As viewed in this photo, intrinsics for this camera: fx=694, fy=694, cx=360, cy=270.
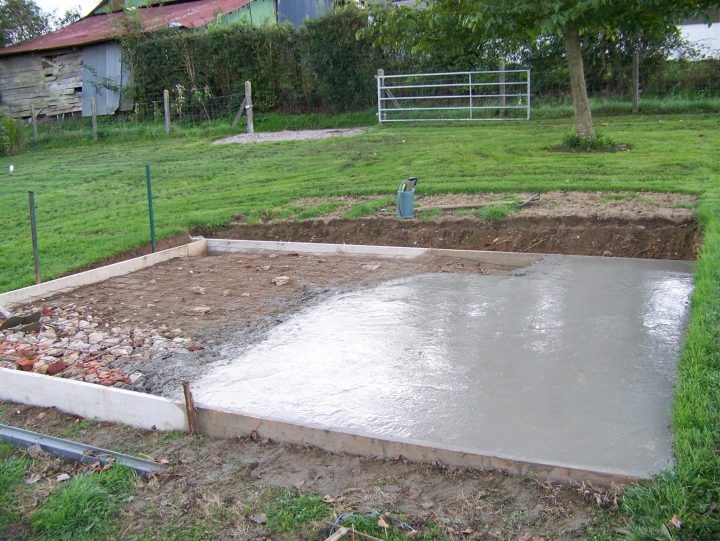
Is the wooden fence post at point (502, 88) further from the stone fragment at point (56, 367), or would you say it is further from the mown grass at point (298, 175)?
the stone fragment at point (56, 367)

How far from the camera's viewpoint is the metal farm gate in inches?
664

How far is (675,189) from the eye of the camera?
8.18m

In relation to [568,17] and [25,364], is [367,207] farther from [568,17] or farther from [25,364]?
[25,364]

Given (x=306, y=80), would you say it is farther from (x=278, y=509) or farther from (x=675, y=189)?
(x=278, y=509)

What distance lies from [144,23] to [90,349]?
20115mm

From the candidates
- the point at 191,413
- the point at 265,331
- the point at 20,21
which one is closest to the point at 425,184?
the point at 265,331

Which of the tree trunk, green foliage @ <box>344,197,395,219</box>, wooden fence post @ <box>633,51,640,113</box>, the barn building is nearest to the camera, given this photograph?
green foliage @ <box>344,197,395,219</box>

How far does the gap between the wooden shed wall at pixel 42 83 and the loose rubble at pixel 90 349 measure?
20.5m

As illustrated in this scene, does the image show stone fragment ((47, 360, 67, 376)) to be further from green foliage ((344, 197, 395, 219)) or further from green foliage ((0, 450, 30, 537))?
green foliage ((344, 197, 395, 219))

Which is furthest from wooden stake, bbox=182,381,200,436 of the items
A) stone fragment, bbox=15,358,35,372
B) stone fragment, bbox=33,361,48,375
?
stone fragment, bbox=15,358,35,372

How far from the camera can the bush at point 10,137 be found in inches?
755

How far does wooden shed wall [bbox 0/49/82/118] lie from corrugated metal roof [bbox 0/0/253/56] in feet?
1.37

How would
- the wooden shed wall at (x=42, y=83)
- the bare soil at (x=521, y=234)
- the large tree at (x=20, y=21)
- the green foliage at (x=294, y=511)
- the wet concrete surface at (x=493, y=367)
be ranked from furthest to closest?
the large tree at (x=20, y=21) < the wooden shed wall at (x=42, y=83) < the bare soil at (x=521, y=234) < the wet concrete surface at (x=493, y=367) < the green foliage at (x=294, y=511)

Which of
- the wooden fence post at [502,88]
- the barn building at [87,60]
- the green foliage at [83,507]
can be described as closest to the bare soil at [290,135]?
the wooden fence post at [502,88]
